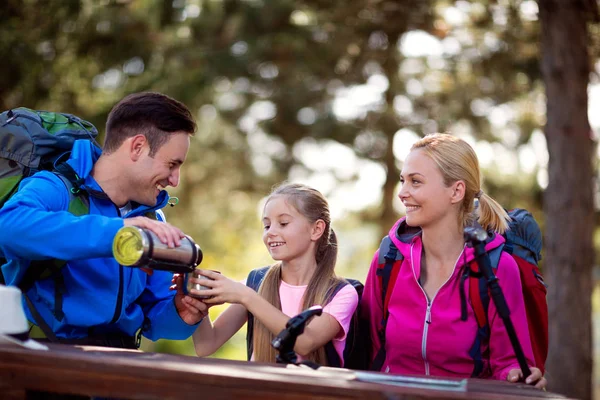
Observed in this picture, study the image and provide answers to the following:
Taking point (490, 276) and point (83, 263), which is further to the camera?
point (83, 263)

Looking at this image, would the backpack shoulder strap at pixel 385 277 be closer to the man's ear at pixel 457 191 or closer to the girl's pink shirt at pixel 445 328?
the girl's pink shirt at pixel 445 328

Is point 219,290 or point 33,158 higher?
→ point 33,158

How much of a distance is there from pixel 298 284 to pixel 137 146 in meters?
1.13

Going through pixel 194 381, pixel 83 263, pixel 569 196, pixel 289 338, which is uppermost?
pixel 569 196

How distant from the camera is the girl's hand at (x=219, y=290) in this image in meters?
3.44

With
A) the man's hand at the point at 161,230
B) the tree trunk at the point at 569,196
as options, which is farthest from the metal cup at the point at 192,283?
the tree trunk at the point at 569,196

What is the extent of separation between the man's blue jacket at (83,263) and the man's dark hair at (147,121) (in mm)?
144

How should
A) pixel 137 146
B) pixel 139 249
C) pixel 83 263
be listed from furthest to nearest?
pixel 137 146, pixel 83 263, pixel 139 249

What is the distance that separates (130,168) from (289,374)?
1.50m

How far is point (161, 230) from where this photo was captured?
3.03 metres

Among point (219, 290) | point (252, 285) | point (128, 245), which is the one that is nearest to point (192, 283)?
point (219, 290)

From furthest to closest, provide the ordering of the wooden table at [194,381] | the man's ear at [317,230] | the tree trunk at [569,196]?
the tree trunk at [569,196]
the man's ear at [317,230]
the wooden table at [194,381]

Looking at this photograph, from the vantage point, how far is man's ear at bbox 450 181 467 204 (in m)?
3.92

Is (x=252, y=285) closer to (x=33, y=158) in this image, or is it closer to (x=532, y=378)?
(x=33, y=158)
